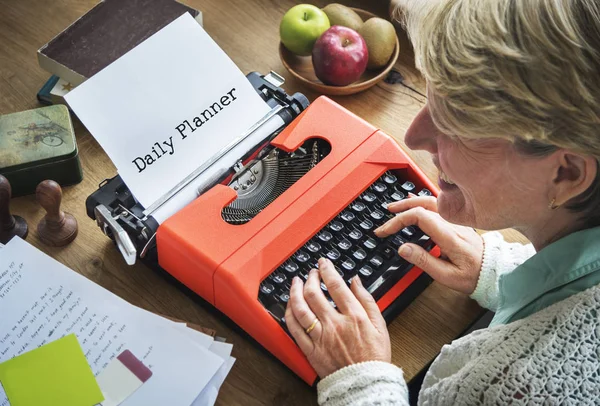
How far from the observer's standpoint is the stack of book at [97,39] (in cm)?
152

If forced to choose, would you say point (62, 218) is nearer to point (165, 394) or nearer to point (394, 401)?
point (165, 394)

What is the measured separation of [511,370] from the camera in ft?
3.34

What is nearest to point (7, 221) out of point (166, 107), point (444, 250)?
point (166, 107)

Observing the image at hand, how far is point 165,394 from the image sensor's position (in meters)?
1.17

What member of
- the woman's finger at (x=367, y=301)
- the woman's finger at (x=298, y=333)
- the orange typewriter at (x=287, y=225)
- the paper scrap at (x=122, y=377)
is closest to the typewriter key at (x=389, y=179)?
the orange typewriter at (x=287, y=225)

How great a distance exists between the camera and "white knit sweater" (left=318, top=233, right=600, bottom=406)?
3.20 feet

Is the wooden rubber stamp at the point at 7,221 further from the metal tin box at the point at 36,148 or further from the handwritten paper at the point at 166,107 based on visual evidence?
the handwritten paper at the point at 166,107

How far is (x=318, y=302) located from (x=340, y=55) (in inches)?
23.9

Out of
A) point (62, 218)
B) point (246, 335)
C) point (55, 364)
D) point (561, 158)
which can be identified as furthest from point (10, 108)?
point (561, 158)

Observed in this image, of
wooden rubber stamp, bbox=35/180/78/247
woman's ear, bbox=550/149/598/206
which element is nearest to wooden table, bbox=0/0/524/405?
wooden rubber stamp, bbox=35/180/78/247

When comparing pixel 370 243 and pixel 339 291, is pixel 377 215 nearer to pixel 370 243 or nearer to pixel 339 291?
pixel 370 243

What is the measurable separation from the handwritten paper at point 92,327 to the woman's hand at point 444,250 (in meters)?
0.39

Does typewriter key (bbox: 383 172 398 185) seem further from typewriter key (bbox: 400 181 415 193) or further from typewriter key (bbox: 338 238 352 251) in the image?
typewriter key (bbox: 338 238 352 251)

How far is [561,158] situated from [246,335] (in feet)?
2.01
